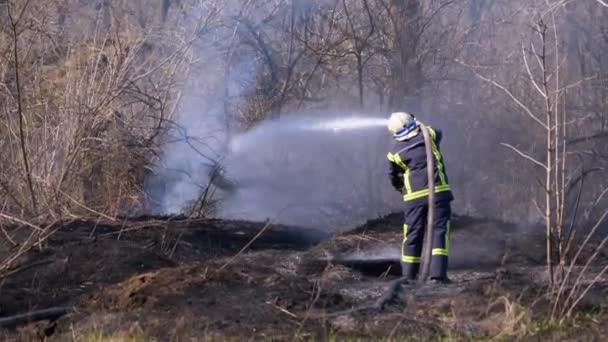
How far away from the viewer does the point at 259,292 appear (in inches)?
294

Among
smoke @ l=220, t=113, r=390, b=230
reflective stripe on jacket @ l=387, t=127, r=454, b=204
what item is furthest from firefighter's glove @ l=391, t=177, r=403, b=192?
smoke @ l=220, t=113, r=390, b=230

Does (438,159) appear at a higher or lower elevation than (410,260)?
higher

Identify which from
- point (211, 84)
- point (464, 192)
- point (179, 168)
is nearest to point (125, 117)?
point (179, 168)

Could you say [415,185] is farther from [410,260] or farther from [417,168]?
[410,260]

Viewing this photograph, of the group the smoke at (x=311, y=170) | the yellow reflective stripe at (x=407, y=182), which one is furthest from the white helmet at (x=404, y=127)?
the smoke at (x=311, y=170)

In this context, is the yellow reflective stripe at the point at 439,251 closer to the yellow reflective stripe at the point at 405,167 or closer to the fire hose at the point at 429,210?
the fire hose at the point at 429,210

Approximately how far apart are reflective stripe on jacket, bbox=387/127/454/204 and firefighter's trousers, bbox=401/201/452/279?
0.29 ft

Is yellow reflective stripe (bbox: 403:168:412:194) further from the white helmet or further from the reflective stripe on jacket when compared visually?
the white helmet

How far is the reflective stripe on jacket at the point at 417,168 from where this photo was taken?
8.54m

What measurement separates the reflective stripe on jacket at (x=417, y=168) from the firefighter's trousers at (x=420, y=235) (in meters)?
0.09

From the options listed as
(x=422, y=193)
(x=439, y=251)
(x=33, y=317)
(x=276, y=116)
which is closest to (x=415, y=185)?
(x=422, y=193)

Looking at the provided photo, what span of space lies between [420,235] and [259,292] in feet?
6.00

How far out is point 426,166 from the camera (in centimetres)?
858

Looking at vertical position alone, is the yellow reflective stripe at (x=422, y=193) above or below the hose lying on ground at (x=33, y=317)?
above
